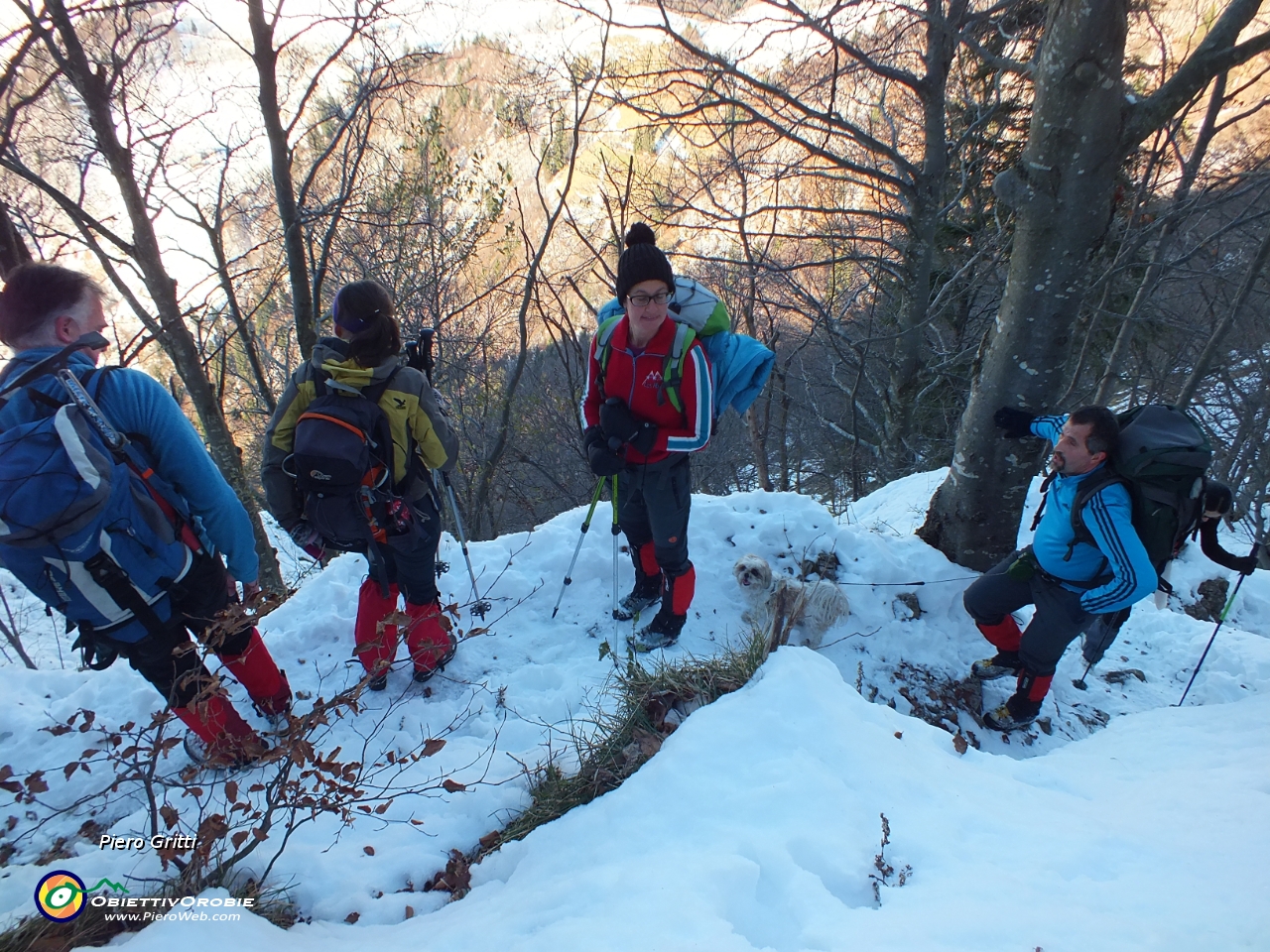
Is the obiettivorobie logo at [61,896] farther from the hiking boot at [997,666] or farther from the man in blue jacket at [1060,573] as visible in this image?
the hiking boot at [997,666]

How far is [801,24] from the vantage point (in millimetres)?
6625

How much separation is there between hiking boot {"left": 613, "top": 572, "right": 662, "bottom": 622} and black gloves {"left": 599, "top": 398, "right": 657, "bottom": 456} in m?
1.13

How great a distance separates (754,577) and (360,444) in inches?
109

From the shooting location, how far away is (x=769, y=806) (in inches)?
69.9

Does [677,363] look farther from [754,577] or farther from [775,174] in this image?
[775,174]

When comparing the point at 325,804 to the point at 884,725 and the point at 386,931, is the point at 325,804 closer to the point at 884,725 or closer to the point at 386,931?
the point at 386,931

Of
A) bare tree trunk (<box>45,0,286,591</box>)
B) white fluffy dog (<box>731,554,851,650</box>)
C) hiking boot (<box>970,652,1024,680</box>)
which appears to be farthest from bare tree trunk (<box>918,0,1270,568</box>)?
bare tree trunk (<box>45,0,286,591</box>)

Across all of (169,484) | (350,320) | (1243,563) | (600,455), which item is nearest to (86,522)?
(169,484)

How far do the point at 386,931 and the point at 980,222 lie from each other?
11592 millimetres

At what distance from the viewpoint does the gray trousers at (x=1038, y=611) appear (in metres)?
3.19

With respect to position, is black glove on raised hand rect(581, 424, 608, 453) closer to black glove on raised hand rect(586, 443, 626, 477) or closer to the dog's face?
black glove on raised hand rect(586, 443, 626, 477)

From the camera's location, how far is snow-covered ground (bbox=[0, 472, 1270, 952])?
1417 mm

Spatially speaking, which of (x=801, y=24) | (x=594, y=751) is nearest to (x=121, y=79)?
(x=801, y=24)

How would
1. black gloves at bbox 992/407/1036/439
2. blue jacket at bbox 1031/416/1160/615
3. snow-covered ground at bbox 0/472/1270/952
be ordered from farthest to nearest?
black gloves at bbox 992/407/1036/439 < blue jacket at bbox 1031/416/1160/615 < snow-covered ground at bbox 0/472/1270/952
